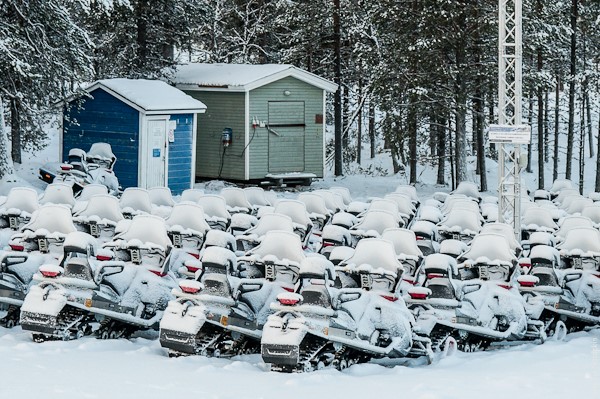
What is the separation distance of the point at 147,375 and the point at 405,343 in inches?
123

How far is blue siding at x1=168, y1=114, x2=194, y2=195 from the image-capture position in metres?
28.9

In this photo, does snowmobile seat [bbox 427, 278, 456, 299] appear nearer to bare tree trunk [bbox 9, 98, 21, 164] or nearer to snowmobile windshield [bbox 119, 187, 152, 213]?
snowmobile windshield [bbox 119, 187, 152, 213]

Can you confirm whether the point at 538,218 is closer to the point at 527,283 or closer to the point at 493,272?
the point at 527,283

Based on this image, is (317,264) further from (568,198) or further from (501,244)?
(568,198)

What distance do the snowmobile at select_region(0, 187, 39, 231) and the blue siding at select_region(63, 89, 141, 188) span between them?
1171cm

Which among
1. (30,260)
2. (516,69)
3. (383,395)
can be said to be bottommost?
(383,395)

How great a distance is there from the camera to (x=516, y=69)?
17.0m

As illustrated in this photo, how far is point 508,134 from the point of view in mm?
17062

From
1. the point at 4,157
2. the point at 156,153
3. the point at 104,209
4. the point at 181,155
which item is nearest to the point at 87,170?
the point at 4,157

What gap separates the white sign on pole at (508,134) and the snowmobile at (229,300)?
503 cm

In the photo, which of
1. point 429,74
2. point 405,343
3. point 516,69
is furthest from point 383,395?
point 429,74

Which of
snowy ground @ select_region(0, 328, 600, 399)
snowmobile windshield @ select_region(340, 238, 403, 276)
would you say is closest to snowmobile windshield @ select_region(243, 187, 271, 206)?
snowmobile windshield @ select_region(340, 238, 403, 276)

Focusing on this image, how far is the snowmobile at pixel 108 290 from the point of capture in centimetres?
1236

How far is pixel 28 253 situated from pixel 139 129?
46.3ft
